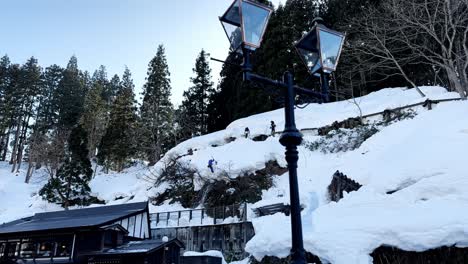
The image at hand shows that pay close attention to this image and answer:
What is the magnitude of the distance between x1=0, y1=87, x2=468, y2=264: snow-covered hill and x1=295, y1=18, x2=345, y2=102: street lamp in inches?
141

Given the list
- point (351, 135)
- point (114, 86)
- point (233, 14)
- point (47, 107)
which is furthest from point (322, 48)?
point (114, 86)

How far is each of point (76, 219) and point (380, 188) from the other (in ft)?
55.0

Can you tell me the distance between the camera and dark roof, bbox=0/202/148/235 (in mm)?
17328

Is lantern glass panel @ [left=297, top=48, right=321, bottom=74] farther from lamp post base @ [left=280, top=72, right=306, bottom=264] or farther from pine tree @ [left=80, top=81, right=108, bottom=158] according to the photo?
pine tree @ [left=80, top=81, right=108, bottom=158]

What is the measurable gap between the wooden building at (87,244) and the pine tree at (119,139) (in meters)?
21.4

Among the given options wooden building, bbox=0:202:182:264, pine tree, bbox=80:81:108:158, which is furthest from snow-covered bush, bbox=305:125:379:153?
pine tree, bbox=80:81:108:158

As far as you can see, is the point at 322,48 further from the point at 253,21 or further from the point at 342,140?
the point at 342,140

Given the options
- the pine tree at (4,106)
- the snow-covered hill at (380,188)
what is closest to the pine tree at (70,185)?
the snow-covered hill at (380,188)

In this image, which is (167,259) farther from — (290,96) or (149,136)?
(149,136)

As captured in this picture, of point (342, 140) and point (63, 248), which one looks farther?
point (342, 140)

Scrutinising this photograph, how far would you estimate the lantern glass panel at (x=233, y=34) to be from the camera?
4.14 meters

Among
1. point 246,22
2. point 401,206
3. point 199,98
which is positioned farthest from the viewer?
point 199,98

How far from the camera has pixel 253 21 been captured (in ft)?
13.6

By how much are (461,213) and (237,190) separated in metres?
15.7
